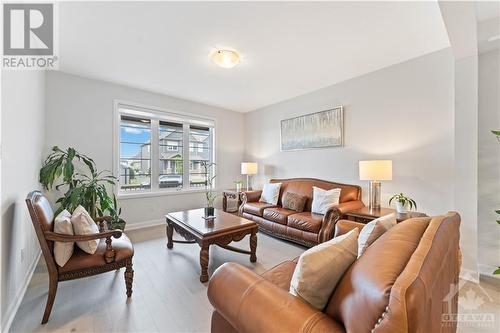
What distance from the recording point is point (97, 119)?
3506 mm

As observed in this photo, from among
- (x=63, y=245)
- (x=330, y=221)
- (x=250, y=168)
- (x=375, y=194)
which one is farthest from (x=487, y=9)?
(x=63, y=245)

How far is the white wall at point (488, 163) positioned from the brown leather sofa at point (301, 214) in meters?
1.21

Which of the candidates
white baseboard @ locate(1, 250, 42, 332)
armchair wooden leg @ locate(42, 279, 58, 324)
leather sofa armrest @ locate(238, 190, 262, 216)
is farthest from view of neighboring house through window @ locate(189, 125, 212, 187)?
armchair wooden leg @ locate(42, 279, 58, 324)

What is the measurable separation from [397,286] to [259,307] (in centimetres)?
55

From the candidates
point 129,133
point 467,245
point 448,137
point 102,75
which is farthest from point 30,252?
point 448,137

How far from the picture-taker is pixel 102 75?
331cm

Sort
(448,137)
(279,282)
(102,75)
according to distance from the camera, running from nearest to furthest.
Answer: (279,282)
(448,137)
(102,75)

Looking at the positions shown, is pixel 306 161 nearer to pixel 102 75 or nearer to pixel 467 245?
pixel 467 245

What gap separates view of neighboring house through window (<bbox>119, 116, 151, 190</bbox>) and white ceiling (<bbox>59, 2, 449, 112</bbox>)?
81cm

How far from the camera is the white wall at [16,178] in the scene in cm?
154

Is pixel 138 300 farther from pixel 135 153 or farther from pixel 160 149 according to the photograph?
pixel 160 149

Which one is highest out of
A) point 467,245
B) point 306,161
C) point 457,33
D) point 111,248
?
point 457,33

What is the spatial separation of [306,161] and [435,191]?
1.90m

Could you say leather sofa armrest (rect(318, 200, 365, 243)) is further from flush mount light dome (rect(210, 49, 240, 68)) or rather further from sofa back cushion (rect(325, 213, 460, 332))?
flush mount light dome (rect(210, 49, 240, 68))
